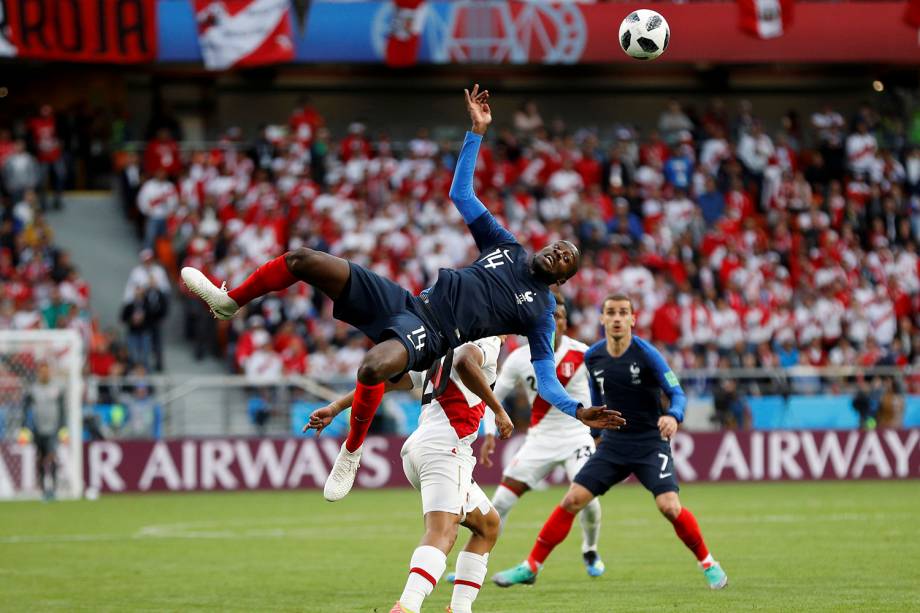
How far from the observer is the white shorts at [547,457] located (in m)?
13.6

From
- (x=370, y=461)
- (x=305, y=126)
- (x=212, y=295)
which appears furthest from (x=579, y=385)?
(x=305, y=126)

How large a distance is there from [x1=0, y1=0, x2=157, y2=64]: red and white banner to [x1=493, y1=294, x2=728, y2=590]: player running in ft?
70.3

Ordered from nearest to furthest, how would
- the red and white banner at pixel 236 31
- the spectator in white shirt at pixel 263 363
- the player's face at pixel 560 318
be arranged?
the player's face at pixel 560 318
the spectator in white shirt at pixel 263 363
the red and white banner at pixel 236 31

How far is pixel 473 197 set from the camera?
9570 millimetres

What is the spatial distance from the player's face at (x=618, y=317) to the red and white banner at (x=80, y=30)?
2143 cm

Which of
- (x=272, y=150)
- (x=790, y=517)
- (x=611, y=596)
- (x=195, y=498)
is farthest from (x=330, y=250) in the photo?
(x=611, y=596)

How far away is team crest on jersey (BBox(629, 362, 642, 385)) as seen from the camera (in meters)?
12.1

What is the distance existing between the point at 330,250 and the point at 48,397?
674 centimetres

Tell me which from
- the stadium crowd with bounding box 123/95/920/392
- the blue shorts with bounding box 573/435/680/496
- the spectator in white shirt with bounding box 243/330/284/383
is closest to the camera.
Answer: the blue shorts with bounding box 573/435/680/496

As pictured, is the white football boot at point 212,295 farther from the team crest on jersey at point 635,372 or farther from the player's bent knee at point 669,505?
the player's bent knee at point 669,505

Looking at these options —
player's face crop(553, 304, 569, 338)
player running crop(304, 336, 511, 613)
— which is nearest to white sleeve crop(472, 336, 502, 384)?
player running crop(304, 336, 511, 613)

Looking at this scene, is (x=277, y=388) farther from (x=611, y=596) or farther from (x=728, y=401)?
(x=611, y=596)

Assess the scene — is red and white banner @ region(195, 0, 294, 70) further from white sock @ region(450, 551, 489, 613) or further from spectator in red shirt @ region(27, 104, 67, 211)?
white sock @ region(450, 551, 489, 613)

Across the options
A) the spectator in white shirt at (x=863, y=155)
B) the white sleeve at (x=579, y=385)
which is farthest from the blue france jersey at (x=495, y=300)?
the spectator in white shirt at (x=863, y=155)
